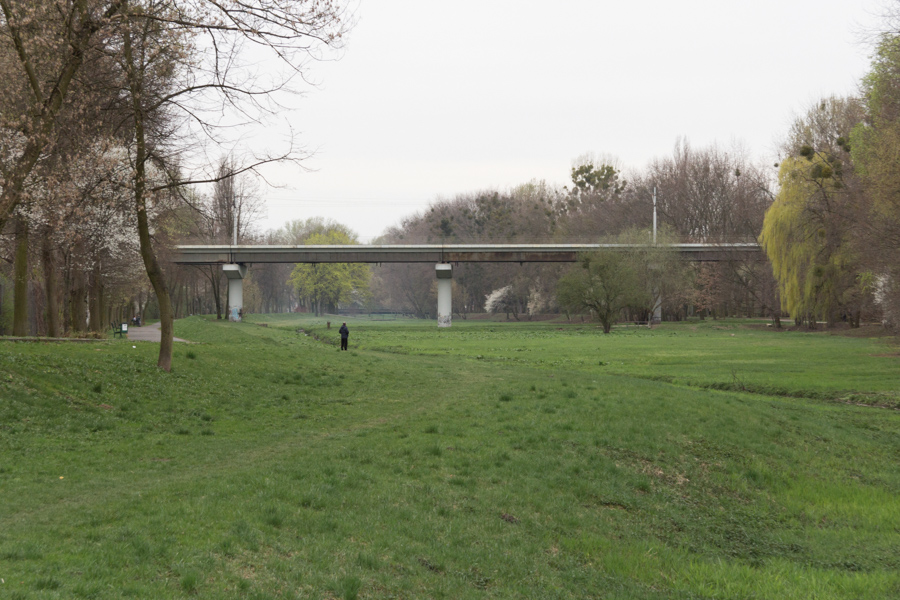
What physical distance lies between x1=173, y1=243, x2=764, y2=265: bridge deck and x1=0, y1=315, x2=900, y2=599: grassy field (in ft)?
200

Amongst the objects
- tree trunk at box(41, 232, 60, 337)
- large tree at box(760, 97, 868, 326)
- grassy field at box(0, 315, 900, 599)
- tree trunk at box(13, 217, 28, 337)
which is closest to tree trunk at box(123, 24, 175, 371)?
grassy field at box(0, 315, 900, 599)

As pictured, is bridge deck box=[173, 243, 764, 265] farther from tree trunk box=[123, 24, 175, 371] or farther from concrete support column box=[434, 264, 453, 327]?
tree trunk box=[123, 24, 175, 371]

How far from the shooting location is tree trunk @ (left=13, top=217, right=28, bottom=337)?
27.2m

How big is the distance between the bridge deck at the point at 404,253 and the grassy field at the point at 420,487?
6103 cm

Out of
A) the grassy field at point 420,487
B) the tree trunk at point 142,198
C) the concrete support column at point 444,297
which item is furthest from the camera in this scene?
the concrete support column at point 444,297

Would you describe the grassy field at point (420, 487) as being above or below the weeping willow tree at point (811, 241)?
below

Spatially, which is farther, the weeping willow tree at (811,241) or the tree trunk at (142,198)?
the weeping willow tree at (811,241)

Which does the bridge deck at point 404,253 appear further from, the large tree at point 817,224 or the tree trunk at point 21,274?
the tree trunk at point 21,274

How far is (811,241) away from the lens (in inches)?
2309

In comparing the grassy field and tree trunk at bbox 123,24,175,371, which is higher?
tree trunk at bbox 123,24,175,371

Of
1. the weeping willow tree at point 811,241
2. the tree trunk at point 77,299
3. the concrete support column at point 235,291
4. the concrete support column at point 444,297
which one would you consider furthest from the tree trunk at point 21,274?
the concrete support column at point 444,297

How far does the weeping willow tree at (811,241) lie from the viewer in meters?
55.2

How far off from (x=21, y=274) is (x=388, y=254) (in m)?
62.8

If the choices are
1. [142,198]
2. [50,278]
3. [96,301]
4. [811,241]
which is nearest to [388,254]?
[96,301]
